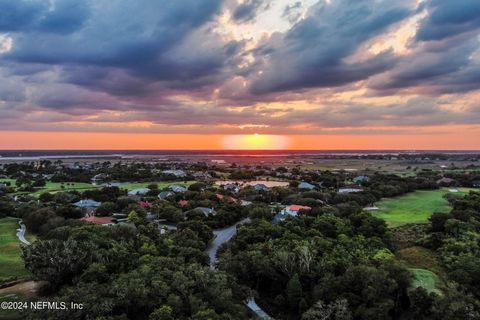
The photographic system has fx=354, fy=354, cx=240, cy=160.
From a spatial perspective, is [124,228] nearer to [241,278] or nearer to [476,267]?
[241,278]

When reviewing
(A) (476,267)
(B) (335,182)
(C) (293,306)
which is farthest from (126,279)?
(B) (335,182)

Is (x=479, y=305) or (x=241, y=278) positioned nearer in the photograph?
(x=479, y=305)

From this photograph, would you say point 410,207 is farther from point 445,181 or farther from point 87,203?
point 87,203

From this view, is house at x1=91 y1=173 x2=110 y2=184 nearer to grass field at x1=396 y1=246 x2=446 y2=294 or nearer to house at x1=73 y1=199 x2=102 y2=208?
house at x1=73 y1=199 x2=102 y2=208

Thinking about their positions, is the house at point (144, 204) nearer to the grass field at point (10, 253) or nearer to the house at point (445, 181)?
the grass field at point (10, 253)

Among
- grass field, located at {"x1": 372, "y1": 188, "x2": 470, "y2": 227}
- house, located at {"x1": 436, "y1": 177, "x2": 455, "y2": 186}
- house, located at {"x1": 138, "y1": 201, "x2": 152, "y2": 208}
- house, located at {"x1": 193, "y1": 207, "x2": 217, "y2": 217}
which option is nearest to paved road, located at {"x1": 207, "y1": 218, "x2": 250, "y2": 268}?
house, located at {"x1": 193, "y1": 207, "x2": 217, "y2": 217}

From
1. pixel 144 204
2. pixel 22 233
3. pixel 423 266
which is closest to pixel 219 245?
pixel 423 266
